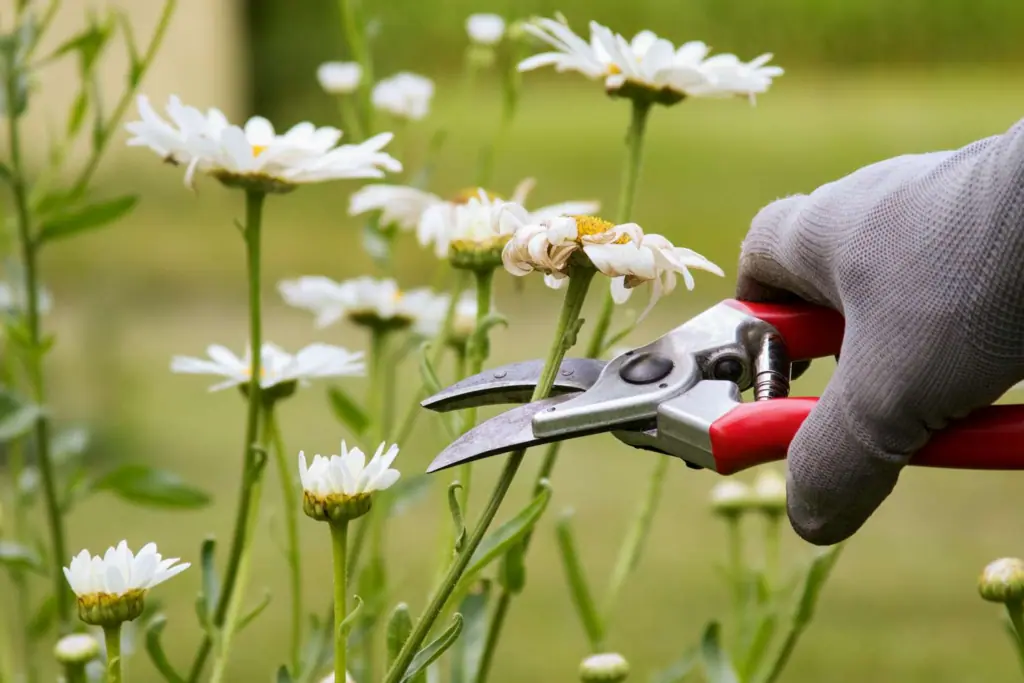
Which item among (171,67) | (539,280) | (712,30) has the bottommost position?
(539,280)

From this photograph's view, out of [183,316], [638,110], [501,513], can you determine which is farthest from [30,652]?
[183,316]

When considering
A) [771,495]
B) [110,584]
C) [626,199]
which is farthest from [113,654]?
[771,495]

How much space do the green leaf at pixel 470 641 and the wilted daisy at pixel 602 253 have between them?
0.14m

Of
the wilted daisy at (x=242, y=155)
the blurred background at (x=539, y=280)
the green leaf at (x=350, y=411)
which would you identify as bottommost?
the blurred background at (x=539, y=280)

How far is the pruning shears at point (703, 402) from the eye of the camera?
34 centimetres

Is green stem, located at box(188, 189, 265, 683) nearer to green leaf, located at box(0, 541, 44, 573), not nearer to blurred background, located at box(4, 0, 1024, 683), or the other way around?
green leaf, located at box(0, 541, 44, 573)

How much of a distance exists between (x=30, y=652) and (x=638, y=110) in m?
0.36

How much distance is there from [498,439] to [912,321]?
0.11 meters

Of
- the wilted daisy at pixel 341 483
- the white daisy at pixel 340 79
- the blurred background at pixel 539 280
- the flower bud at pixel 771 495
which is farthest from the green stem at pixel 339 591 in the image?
the blurred background at pixel 539 280

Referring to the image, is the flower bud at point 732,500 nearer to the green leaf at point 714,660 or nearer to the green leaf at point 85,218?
the green leaf at point 714,660

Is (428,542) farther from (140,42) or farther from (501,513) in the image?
(140,42)

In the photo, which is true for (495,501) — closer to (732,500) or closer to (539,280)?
(732,500)

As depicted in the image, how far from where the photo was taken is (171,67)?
2.90m

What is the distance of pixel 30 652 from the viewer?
590 mm
